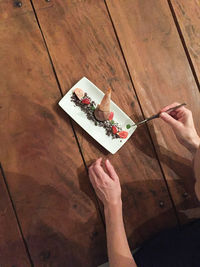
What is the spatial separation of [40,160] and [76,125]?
185 millimetres

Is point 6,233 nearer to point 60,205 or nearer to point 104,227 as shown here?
point 60,205

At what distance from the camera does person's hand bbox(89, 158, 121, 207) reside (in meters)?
0.87

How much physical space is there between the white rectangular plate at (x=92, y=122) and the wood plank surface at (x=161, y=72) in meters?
0.11

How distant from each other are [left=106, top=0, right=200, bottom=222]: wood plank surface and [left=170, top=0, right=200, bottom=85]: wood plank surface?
1.3 inches

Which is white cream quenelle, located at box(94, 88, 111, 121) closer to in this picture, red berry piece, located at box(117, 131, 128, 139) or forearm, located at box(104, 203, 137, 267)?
red berry piece, located at box(117, 131, 128, 139)

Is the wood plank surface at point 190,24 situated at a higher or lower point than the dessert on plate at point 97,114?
higher

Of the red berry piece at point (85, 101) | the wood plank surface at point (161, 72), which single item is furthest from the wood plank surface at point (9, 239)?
the wood plank surface at point (161, 72)

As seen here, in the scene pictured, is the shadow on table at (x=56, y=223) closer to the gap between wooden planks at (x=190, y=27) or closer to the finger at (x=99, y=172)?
the finger at (x=99, y=172)

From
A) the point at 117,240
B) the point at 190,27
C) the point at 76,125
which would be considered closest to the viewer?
the point at 117,240

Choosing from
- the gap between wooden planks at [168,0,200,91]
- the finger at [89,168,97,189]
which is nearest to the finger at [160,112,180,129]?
the gap between wooden planks at [168,0,200,91]

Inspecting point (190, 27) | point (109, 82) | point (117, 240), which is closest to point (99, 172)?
point (117, 240)

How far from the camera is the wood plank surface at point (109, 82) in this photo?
3.04 ft

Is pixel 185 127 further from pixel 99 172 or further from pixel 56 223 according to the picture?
pixel 56 223

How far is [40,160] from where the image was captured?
0.89 meters
